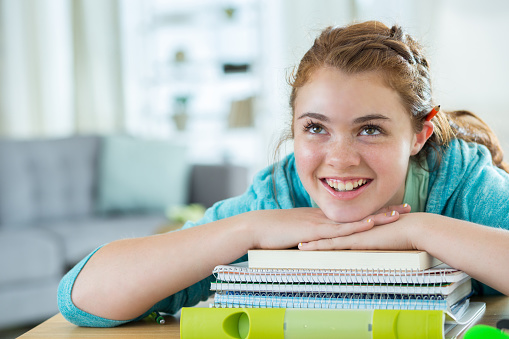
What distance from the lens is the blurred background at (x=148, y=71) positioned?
5.14 metres

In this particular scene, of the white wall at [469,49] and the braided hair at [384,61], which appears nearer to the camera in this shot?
the braided hair at [384,61]

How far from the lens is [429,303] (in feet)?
2.49

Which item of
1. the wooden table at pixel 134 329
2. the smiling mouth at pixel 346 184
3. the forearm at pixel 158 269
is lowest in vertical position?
the wooden table at pixel 134 329

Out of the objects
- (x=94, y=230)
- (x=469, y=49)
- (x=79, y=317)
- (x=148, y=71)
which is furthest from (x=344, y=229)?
(x=148, y=71)

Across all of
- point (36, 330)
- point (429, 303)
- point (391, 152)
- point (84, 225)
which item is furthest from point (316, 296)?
point (84, 225)

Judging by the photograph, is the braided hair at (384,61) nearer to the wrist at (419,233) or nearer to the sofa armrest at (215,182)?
the wrist at (419,233)

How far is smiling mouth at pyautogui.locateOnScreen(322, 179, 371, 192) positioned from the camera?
3.30ft

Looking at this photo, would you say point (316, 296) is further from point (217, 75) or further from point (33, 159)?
point (217, 75)

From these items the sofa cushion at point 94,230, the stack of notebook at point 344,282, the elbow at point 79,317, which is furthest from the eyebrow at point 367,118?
the sofa cushion at point 94,230

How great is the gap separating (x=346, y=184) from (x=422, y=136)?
219 mm

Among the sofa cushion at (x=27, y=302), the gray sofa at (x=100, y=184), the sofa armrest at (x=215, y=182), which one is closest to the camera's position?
the sofa cushion at (x=27, y=302)

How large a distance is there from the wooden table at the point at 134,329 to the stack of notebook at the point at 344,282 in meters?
0.07

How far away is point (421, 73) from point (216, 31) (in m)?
4.35

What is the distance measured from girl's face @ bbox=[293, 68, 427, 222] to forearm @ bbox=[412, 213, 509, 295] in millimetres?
150
